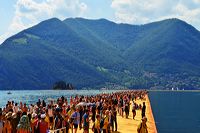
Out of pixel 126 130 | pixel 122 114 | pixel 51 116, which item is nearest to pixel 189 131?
pixel 122 114

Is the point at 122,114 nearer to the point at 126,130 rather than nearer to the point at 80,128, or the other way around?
the point at 126,130

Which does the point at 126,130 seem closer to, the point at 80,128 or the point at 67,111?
the point at 80,128

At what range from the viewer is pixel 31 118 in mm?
22453

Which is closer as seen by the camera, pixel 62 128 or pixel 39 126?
pixel 39 126

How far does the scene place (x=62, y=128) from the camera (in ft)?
69.5

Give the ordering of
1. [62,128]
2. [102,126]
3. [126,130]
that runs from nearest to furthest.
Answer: [62,128] → [102,126] → [126,130]

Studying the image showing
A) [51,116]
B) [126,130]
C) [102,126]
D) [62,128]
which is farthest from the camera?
[126,130]

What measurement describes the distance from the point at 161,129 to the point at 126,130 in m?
16.3

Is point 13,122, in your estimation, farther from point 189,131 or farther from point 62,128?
point 189,131

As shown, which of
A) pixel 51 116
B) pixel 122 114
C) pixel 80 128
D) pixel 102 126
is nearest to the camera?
pixel 102 126

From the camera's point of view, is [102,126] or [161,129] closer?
[102,126]

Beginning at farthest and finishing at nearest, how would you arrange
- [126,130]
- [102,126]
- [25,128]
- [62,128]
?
1. [126,130]
2. [102,126]
3. [62,128]
4. [25,128]

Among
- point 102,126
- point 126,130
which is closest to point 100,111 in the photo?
point 126,130

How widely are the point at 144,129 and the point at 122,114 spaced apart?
996 inches
